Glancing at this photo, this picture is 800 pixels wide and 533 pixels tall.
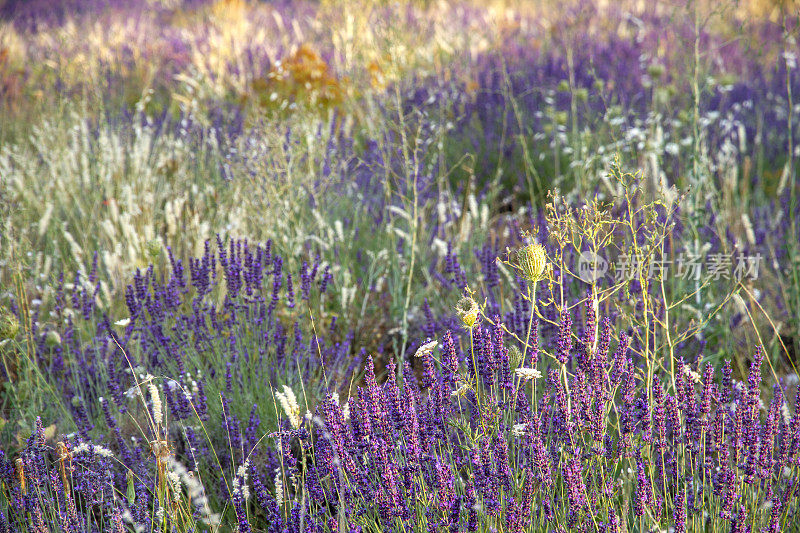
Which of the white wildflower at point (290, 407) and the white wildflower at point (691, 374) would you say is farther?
the white wildflower at point (290, 407)

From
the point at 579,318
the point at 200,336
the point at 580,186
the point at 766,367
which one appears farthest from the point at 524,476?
the point at 580,186

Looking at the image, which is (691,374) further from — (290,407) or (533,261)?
(290,407)

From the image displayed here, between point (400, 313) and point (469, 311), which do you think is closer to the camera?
point (469, 311)

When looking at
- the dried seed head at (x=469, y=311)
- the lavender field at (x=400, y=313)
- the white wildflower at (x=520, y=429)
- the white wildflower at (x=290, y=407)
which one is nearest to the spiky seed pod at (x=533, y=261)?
the lavender field at (x=400, y=313)

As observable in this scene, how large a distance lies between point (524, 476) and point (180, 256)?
2390 mm

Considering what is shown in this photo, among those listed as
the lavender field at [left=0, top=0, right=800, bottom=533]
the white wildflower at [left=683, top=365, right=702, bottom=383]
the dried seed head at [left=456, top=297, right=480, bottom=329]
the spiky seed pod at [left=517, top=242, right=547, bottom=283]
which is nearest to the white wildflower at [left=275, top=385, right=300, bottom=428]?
the lavender field at [left=0, top=0, right=800, bottom=533]

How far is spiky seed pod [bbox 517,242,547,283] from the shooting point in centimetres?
173

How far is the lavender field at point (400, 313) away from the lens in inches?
66.0

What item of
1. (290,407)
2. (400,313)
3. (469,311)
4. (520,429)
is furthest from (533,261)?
(400,313)

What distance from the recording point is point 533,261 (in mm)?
1752

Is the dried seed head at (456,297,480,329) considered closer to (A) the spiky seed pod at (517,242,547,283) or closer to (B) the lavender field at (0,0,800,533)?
(B) the lavender field at (0,0,800,533)

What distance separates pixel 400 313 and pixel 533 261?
150 centimetres

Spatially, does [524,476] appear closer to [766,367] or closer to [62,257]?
[766,367]

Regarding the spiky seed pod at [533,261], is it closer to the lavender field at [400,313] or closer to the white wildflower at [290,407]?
the lavender field at [400,313]
